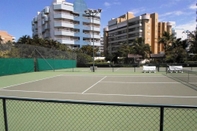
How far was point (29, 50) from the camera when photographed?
27.2 metres

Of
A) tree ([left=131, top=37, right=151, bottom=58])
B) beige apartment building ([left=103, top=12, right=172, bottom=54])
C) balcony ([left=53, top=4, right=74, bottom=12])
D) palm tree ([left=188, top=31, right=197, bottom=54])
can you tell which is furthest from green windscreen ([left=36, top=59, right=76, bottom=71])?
beige apartment building ([left=103, top=12, right=172, bottom=54])

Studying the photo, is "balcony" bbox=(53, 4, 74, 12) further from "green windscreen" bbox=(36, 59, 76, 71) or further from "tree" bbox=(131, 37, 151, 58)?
"green windscreen" bbox=(36, 59, 76, 71)

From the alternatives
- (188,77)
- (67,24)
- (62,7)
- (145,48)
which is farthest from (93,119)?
(62,7)

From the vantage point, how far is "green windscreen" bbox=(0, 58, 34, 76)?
21609 mm

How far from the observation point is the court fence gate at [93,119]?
15.4 feet

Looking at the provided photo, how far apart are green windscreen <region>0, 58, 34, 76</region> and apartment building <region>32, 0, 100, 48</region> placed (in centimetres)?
4095

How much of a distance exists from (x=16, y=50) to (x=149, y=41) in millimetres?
68363

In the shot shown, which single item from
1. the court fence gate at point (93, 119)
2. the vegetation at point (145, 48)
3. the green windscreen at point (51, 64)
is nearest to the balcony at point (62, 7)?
the vegetation at point (145, 48)

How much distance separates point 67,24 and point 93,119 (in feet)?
221

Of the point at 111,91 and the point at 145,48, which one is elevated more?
the point at 145,48

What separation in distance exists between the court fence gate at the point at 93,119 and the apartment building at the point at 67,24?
60.0 meters

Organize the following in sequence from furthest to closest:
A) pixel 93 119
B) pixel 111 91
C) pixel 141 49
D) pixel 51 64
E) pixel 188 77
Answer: pixel 141 49, pixel 51 64, pixel 188 77, pixel 111 91, pixel 93 119

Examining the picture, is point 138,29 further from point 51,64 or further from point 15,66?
point 15,66

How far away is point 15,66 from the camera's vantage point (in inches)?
941
